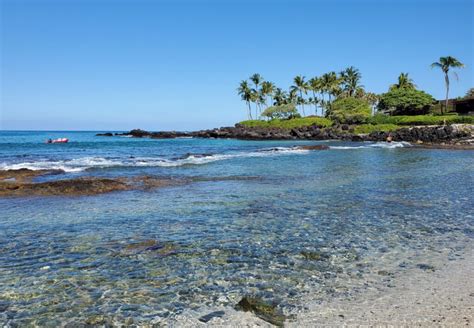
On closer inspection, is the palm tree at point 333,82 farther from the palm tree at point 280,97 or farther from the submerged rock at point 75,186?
the submerged rock at point 75,186

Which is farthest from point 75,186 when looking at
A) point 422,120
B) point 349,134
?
point 422,120

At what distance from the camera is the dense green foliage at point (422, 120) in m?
63.8

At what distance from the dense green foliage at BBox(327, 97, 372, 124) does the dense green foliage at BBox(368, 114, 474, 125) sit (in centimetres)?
368

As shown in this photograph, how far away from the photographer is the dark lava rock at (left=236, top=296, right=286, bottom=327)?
5.07 m

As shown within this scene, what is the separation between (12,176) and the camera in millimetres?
21484

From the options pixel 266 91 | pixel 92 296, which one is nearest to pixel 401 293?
pixel 92 296

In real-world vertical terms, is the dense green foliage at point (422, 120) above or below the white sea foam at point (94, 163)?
above

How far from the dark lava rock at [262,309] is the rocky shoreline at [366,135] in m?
49.1

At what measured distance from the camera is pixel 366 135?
224 ft

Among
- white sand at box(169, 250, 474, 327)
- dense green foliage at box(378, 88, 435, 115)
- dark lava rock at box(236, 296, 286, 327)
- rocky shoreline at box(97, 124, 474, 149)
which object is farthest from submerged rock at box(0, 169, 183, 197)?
dense green foliage at box(378, 88, 435, 115)

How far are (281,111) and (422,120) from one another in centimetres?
4419

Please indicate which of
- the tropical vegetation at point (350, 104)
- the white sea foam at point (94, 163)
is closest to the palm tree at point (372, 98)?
the tropical vegetation at point (350, 104)

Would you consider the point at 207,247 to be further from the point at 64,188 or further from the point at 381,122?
the point at 381,122

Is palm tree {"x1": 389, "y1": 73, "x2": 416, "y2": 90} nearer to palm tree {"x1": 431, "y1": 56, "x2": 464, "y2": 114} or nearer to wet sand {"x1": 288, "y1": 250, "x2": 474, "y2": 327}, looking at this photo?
palm tree {"x1": 431, "y1": 56, "x2": 464, "y2": 114}
